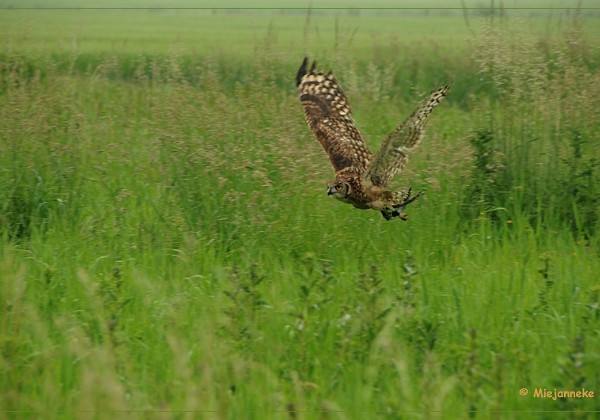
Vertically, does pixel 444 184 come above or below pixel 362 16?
above

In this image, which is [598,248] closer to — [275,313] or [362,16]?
[275,313]

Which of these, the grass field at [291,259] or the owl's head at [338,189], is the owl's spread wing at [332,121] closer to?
the grass field at [291,259]

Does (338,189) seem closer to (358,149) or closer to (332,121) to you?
(358,149)

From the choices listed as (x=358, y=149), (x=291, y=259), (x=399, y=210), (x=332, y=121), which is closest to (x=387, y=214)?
(x=399, y=210)

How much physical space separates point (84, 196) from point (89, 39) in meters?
13.4

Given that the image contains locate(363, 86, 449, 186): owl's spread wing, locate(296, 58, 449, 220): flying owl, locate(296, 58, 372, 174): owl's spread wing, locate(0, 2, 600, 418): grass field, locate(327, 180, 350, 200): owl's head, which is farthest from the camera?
locate(296, 58, 372, 174): owl's spread wing

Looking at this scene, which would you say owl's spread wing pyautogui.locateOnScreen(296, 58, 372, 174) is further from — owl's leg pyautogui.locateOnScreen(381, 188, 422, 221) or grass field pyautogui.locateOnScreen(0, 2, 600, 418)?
owl's leg pyautogui.locateOnScreen(381, 188, 422, 221)

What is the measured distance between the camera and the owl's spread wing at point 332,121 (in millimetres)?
6441

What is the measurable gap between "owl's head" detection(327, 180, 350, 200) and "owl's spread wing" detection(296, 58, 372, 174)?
302mm

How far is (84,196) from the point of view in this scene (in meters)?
6.55

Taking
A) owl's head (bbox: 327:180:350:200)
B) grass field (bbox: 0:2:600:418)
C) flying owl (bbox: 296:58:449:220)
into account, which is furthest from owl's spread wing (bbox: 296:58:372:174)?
owl's head (bbox: 327:180:350:200)

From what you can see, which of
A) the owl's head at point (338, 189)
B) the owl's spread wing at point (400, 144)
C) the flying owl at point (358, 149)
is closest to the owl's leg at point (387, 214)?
the flying owl at point (358, 149)

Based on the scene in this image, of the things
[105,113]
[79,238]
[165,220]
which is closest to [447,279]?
[165,220]

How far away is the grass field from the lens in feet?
12.5
